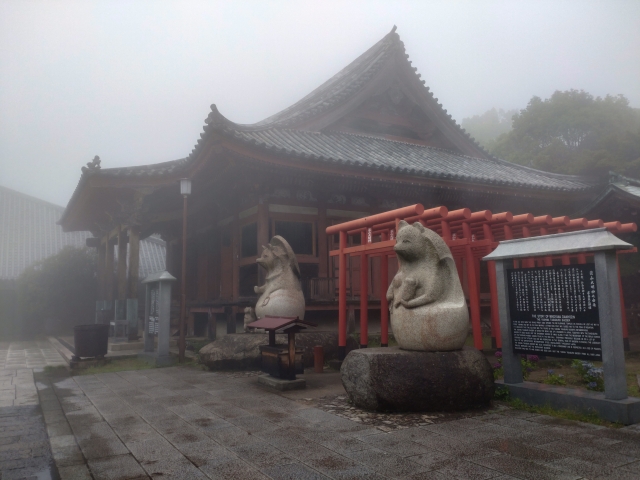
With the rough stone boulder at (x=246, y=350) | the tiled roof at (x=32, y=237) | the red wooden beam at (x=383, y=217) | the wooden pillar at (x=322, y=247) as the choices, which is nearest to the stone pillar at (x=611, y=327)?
the red wooden beam at (x=383, y=217)

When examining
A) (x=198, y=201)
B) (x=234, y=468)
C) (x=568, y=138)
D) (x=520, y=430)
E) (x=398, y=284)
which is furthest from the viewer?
(x=568, y=138)

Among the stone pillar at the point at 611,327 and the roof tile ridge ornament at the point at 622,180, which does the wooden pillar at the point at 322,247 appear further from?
the roof tile ridge ornament at the point at 622,180

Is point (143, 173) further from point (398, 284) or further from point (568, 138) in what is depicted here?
point (568, 138)

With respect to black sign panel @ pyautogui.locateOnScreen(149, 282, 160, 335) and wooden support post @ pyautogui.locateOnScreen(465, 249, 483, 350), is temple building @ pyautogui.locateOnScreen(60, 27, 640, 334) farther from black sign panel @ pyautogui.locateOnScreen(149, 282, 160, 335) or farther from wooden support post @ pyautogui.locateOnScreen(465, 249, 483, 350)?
wooden support post @ pyautogui.locateOnScreen(465, 249, 483, 350)

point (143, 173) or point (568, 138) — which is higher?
point (568, 138)

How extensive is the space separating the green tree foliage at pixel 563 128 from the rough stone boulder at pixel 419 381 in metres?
18.7

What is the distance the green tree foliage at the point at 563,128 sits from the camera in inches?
990

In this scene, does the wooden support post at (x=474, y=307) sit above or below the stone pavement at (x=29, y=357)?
above

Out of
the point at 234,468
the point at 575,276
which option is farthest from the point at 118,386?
the point at 575,276

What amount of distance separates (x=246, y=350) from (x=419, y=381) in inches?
180

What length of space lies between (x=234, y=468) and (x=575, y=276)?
13.5 ft

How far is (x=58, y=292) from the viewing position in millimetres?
20188

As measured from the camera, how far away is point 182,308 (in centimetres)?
1062

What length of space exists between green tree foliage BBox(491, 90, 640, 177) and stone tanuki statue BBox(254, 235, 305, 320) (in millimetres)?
16974
